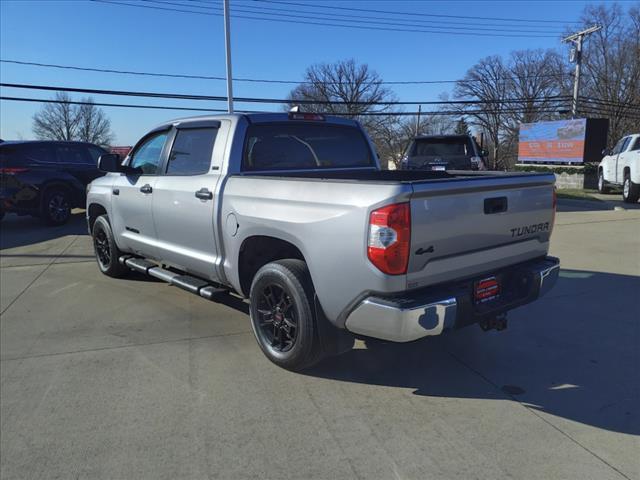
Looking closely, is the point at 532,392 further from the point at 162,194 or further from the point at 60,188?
the point at 60,188

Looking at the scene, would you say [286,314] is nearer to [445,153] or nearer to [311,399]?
[311,399]

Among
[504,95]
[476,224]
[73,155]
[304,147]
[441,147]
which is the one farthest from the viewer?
[504,95]

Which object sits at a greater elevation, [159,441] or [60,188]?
[60,188]

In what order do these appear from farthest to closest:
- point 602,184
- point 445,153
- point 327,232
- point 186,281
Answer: point 602,184
point 445,153
point 186,281
point 327,232

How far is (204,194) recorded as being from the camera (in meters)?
4.14

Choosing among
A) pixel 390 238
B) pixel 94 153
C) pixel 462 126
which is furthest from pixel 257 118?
pixel 462 126

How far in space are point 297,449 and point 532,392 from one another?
5.53 ft

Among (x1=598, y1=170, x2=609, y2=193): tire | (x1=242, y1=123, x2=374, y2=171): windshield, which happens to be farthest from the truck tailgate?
(x1=598, y1=170, x2=609, y2=193): tire

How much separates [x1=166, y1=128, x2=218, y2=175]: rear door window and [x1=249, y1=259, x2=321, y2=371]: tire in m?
1.30

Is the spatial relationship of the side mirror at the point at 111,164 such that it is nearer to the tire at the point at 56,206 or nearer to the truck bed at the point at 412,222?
the truck bed at the point at 412,222

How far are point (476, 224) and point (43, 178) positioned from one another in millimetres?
10997

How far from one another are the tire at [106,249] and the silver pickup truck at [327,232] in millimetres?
1068

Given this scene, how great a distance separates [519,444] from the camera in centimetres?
275

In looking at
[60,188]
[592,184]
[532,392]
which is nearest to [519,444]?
[532,392]
